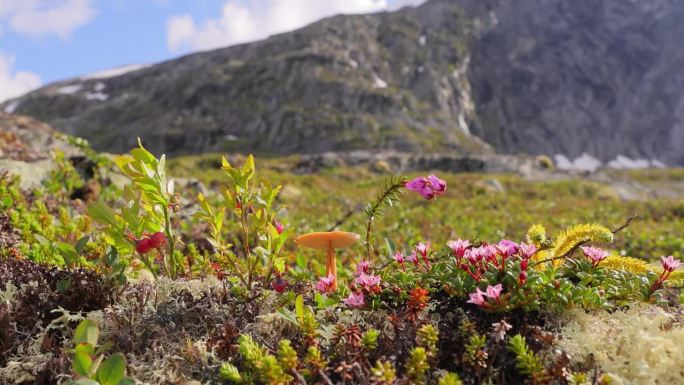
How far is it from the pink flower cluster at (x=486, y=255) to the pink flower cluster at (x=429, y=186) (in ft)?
1.32

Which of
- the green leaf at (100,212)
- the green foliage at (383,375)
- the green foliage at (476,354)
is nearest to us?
the green foliage at (383,375)

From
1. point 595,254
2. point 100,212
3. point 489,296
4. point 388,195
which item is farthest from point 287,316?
point 595,254

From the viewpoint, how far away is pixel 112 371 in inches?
86.4

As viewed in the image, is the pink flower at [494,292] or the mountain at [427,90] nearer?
the pink flower at [494,292]

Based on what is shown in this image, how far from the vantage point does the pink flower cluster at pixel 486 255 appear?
2.97 metres

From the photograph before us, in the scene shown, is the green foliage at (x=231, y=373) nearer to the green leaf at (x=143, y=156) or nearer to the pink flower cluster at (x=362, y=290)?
the pink flower cluster at (x=362, y=290)

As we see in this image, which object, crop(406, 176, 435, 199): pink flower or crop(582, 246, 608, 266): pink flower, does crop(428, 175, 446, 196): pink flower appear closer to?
crop(406, 176, 435, 199): pink flower

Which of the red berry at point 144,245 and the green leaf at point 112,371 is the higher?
the red berry at point 144,245

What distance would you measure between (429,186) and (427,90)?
Answer: 10643cm

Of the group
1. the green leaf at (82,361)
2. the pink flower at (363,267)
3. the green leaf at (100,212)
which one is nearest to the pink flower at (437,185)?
the pink flower at (363,267)

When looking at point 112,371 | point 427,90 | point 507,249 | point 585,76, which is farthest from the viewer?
point 585,76

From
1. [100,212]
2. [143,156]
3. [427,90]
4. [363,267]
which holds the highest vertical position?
[427,90]

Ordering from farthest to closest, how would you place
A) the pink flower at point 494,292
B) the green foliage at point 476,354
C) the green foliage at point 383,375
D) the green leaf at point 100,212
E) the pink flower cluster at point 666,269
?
the green leaf at point 100,212 → the pink flower cluster at point 666,269 → the pink flower at point 494,292 → the green foliage at point 476,354 → the green foliage at point 383,375

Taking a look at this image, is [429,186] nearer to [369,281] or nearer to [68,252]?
[369,281]
